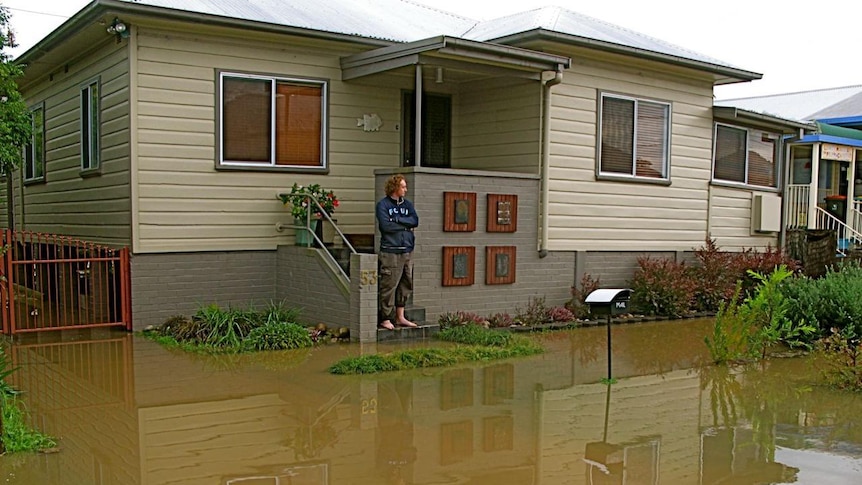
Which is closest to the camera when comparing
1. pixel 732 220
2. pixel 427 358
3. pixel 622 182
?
pixel 427 358

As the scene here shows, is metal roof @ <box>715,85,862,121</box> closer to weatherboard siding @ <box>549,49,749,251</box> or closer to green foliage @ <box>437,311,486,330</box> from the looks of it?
weatherboard siding @ <box>549,49,749,251</box>

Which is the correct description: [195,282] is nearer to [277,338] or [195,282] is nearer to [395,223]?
[277,338]

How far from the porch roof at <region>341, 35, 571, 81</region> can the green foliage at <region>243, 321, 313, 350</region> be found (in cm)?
409

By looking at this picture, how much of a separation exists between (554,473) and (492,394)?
2.44 metres

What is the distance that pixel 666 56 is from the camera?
47.9 feet

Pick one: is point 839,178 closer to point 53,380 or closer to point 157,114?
point 157,114

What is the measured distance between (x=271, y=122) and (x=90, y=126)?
3272 millimetres

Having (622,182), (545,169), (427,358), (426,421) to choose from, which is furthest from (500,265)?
(426,421)

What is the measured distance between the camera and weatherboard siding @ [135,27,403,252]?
1182 cm

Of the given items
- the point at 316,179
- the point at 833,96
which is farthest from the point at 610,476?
the point at 833,96

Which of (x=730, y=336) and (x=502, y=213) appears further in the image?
(x=502, y=213)

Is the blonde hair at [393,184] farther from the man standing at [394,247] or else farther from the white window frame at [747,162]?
the white window frame at [747,162]

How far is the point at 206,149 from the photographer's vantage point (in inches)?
481

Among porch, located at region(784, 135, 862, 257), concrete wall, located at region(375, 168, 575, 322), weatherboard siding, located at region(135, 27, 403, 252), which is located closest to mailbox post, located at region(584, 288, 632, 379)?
concrete wall, located at region(375, 168, 575, 322)
